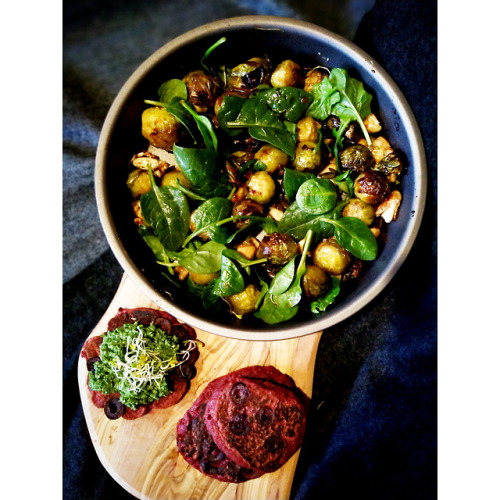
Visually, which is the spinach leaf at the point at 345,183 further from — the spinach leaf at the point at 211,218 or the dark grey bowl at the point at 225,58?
the spinach leaf at the point at 211,218

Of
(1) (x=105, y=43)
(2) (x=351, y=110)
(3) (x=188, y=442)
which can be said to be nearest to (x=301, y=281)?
(2) (x=351, y=110)

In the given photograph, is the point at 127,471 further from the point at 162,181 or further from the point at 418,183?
Result: the point at 418,183

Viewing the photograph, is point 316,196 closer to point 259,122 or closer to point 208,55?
point 259,122

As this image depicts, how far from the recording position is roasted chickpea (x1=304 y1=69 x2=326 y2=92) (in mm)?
1226

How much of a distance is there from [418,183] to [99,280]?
4.00ft

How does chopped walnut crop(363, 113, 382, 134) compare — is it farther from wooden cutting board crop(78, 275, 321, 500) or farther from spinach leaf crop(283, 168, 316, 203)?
wooden cutting board crop(78, 275, 321, 500)

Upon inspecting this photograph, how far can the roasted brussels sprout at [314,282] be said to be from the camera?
1161 millimetres

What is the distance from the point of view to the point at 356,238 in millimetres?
1136

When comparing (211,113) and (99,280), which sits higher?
(211,113)

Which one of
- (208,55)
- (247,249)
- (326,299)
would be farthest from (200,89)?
(326,299)

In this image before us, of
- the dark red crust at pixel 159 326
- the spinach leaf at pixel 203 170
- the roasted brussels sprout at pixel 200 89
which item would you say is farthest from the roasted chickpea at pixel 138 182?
the dark red crust at pixel 159 326

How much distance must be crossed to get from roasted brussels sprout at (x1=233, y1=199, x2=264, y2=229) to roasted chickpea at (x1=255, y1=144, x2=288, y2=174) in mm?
102

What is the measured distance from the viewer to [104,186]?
1.12 metres

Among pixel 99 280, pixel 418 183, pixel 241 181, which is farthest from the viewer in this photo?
pixel 99 280
